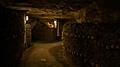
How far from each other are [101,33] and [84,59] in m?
2.23

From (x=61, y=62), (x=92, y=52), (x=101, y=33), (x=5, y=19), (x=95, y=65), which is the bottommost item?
(x=61, y=62)

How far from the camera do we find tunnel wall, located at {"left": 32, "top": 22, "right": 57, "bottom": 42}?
79.8 feet

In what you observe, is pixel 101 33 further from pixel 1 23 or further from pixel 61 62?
pixel 61 62

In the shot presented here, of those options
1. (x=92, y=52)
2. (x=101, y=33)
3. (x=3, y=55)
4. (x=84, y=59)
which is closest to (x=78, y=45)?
(x=84, y=59)

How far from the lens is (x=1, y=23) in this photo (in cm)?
707

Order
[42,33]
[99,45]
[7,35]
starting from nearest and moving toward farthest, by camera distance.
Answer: [99,45]
[7,35]
[42,33]

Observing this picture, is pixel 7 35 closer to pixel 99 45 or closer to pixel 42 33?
pixel 99 45

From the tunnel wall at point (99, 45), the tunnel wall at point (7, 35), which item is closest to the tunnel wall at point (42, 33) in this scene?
the tunnel wall at point (7, 35)

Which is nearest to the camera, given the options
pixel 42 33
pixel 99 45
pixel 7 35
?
pixel 99 45

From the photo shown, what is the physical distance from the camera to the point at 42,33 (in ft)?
80.8

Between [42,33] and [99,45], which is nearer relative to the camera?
[99,45]

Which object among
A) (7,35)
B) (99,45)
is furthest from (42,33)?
(99,45)

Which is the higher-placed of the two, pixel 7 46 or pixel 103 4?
pixel 103 4

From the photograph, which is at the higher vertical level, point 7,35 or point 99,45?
point 7,35
